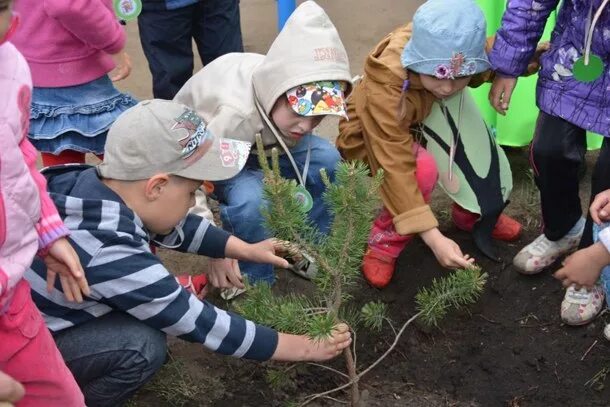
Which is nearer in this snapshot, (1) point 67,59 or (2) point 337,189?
(2) point 337,189

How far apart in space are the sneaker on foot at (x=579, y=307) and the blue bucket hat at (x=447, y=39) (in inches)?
26.6

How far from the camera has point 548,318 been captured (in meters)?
2.35

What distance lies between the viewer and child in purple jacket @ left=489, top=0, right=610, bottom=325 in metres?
2.17

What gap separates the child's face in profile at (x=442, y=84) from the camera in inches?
89.4

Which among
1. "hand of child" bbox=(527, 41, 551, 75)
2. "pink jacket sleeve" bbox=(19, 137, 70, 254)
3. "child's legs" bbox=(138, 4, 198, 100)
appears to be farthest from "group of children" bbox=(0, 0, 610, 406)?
"child's legs" bbox=(138, 4, 198, 100)

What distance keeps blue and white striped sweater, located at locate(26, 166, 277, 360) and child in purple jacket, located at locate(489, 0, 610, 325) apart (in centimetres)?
100

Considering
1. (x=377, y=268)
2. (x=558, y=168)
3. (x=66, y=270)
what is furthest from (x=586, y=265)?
(x=66, y=270)

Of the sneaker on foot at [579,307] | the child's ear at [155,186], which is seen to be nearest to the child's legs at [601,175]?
the sneaker on foot at [579,307]

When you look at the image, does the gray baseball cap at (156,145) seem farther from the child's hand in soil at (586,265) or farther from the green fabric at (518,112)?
the green fabric at (518,112)

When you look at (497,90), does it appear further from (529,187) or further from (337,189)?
(337,189)

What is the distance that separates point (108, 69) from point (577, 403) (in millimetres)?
1582

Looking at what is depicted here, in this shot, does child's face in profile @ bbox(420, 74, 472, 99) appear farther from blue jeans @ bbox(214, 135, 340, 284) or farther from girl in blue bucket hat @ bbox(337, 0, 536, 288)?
blue jeans @ bbox(214, 135, 340, 284)

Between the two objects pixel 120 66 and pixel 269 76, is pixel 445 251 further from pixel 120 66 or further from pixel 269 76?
pixel 120 66

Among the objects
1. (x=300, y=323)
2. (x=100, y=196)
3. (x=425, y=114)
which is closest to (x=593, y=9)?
(x=425, y=114)
